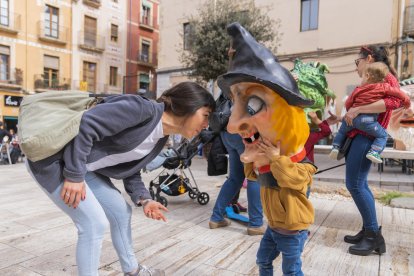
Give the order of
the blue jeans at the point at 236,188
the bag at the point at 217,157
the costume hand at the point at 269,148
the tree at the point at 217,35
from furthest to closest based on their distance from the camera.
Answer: the tree at the point at 217,35 < the bag at the point at 217,157 < the blue jeans at the point at 236,188 < the costume hand at the point at 269,148

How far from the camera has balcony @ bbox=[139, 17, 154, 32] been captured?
88.5 ft

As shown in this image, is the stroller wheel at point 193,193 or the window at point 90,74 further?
the window at point 90,74

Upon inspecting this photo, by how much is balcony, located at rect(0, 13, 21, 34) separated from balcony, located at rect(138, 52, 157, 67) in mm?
8957

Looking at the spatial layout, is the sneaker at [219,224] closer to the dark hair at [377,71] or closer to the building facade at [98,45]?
A: the dark hair at [377,71]

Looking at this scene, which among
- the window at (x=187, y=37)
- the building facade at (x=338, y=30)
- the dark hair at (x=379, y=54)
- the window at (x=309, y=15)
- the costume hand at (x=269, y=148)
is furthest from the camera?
the window at (x=309, y=15)

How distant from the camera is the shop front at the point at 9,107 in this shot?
19281 millimetres

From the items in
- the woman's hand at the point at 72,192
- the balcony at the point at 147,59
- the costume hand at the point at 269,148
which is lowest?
A: the woman's hand at the point at 72,192

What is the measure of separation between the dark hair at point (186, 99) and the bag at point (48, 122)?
0.47 meters

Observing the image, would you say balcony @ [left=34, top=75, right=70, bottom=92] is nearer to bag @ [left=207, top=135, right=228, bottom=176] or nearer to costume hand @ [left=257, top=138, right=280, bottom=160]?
bag @ [left=207, top=135, right=228, bottom=176]

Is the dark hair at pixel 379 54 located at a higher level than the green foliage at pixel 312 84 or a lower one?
higher

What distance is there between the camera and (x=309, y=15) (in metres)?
14.2

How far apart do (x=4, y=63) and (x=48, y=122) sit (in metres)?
21.7

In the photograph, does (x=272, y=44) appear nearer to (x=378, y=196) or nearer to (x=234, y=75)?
(x=378, y=196)

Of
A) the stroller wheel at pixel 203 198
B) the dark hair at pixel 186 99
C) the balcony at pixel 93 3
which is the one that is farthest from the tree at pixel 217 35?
the balcony at pixel 93 3
